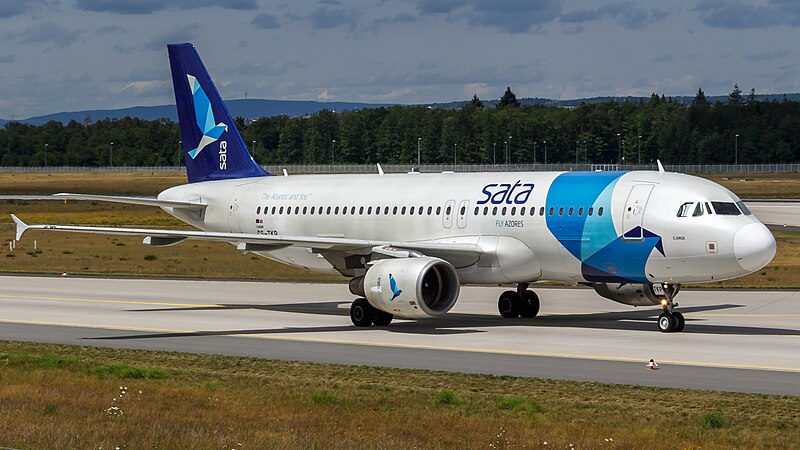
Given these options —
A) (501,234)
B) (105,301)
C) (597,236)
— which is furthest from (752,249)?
(105,301)

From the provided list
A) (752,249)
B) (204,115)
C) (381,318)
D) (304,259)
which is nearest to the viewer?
(752,249)

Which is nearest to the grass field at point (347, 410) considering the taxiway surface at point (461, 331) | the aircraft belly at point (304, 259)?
the taxiway surface at point (461, 331)

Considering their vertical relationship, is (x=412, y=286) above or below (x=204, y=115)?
below

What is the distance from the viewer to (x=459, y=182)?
120 ft

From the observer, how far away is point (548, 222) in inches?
1310

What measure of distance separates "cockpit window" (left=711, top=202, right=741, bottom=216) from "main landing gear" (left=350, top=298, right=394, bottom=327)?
898 centimetres

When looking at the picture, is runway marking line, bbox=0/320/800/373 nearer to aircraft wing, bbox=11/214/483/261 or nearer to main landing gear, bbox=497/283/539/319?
aircraft wing, bbox=11/214/483/261

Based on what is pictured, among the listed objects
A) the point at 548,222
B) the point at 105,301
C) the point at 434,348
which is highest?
the point at 548,222

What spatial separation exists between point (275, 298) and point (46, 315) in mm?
8405

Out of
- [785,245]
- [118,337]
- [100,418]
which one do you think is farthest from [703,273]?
[785,245]


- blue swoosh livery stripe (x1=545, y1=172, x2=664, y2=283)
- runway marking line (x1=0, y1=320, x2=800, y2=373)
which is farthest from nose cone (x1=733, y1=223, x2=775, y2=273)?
runway marking line (x1=0, y1=320, x2=800, y2=373)

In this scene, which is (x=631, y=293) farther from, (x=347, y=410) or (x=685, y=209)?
(x=347, y=410)

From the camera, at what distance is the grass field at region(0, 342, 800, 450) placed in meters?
16.8

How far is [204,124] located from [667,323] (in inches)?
702
